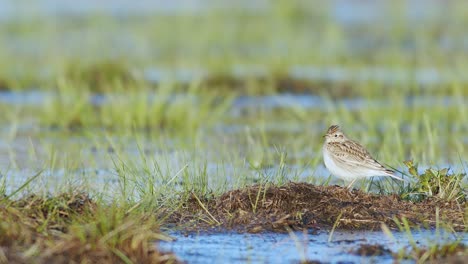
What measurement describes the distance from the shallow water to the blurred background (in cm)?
103

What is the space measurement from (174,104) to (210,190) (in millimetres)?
5632

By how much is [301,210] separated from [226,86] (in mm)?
9737

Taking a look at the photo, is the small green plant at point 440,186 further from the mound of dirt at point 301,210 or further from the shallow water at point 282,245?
the shallow water at point 282,245

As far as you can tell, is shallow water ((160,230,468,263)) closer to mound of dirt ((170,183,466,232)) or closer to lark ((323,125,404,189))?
mound of dirt ((170,183,466,232))

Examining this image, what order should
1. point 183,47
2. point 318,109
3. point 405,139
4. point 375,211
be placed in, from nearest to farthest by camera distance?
1. point 375,211
2. point 405,139
3. point 318,109
4. point 183,47

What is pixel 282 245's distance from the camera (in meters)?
7.09

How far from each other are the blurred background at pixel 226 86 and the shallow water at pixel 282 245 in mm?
1030

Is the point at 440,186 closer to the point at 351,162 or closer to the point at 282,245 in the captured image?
the point at 351,162

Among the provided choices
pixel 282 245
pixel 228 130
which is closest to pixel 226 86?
pixel 228 130

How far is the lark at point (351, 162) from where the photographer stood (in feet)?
28.8

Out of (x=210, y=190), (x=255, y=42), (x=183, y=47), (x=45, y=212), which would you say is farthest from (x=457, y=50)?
(x=45, y=212)

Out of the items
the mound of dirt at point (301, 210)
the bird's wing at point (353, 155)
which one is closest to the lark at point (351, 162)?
the bird's wing at point (353, 155)

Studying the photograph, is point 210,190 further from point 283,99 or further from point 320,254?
point 283,99

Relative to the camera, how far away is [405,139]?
523 inches
